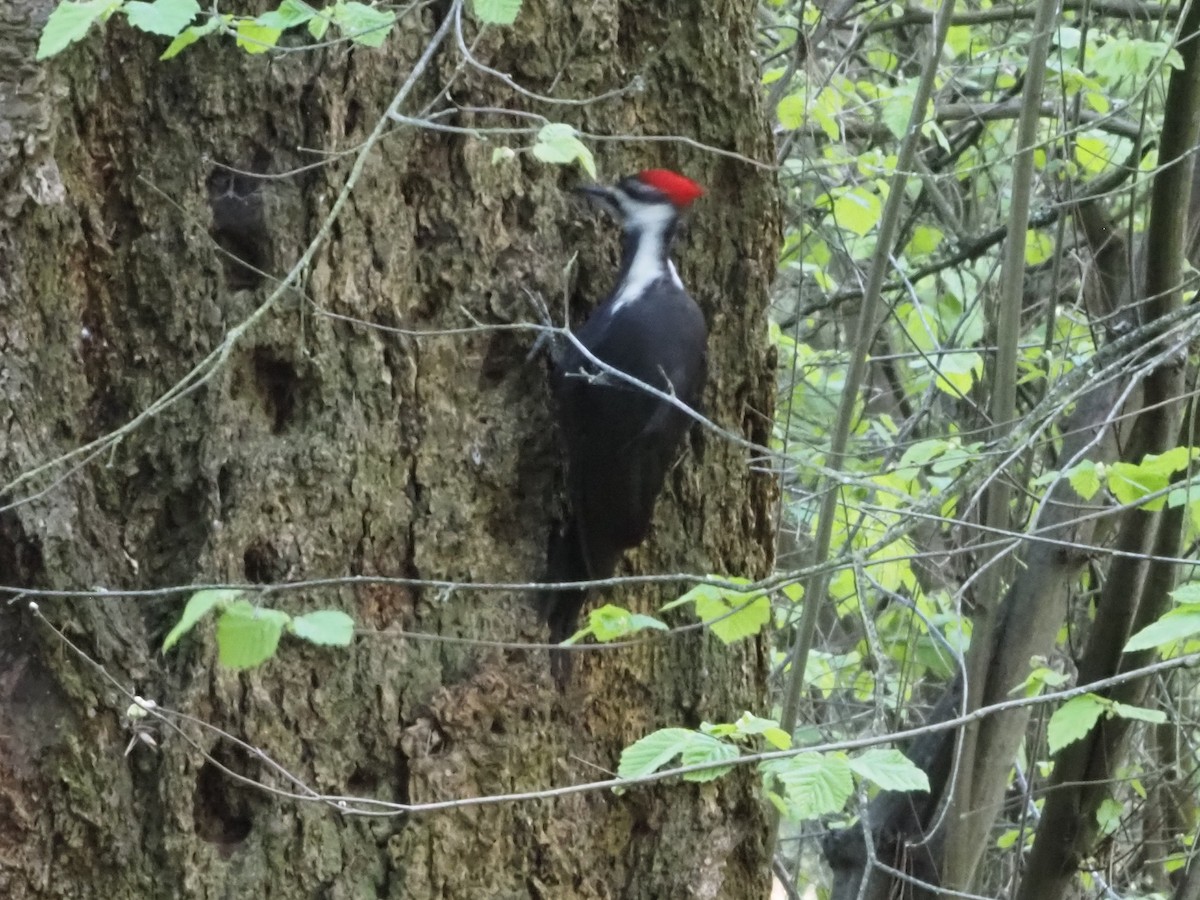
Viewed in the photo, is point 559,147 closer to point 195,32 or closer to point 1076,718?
point 195,32

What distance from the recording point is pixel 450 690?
2027mm

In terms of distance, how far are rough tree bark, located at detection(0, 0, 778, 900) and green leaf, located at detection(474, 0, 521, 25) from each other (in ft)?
0.65

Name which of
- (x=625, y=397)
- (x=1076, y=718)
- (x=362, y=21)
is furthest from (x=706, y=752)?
(x=362, y=21)

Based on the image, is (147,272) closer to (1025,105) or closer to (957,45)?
(1025,105)

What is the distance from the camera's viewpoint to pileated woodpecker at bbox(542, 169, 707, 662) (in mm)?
2158

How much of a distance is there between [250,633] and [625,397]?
102 centimetres

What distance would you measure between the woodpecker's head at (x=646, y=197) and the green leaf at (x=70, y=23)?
35.2 inches

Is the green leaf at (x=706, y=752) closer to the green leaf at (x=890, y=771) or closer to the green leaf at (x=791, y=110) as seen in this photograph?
the green leaf at (x=890, y=771)

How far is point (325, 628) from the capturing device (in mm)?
1372

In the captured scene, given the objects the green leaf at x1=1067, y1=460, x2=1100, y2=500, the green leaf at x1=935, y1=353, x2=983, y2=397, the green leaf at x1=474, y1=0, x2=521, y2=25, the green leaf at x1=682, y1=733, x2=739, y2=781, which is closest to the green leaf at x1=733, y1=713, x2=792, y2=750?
the green leaf at x1=682, y1=733, x2=739, y2=781

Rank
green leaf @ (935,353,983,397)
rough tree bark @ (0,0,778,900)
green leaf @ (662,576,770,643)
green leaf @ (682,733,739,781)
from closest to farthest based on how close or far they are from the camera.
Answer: green leaf @ (682,733,739,781)
green leaf @ (662,576,770,643)
rough tree bark @ (0,0,778,900)
green leaf @ (935,353,983,397)

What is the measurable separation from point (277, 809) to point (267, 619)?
2.09ft

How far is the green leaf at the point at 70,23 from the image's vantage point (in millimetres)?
1453

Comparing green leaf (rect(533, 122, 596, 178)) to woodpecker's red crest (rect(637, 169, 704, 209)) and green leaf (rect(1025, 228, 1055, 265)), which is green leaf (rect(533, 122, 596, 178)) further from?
green leaf (rect(1025, 228, 1055, 265))
